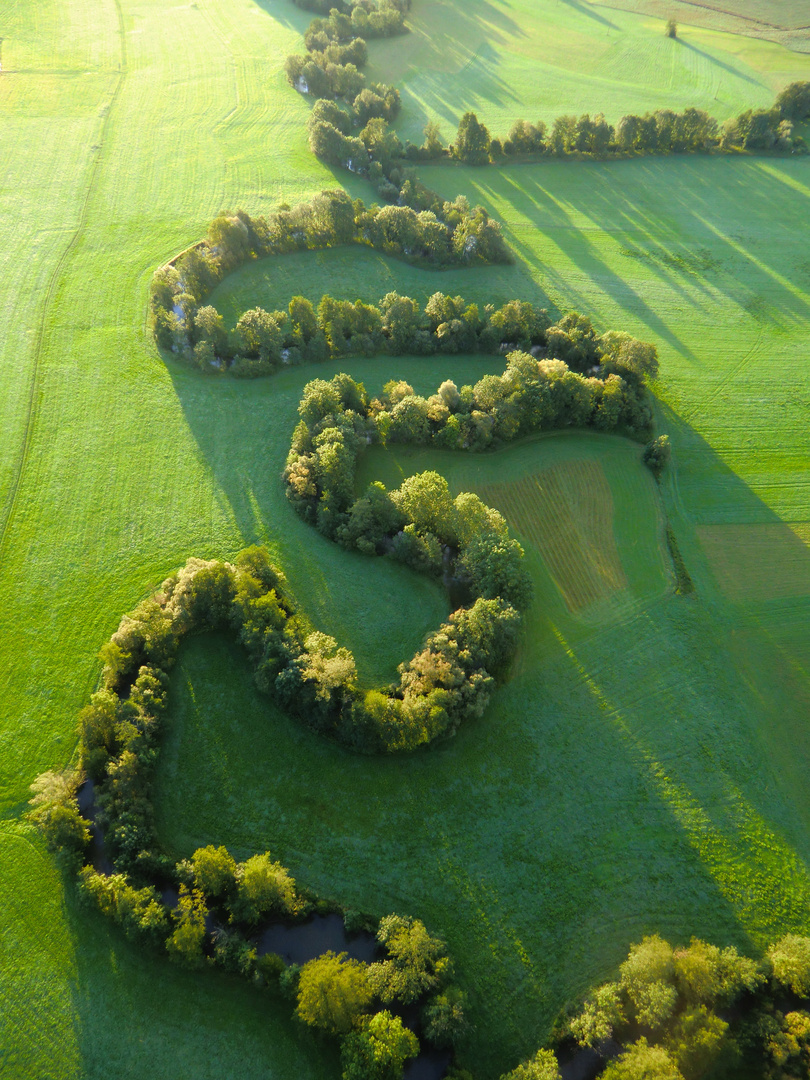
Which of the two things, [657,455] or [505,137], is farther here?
[505,137]

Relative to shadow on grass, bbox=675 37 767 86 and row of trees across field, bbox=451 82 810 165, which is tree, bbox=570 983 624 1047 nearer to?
row of trees across field, bbox=451 82 810 165

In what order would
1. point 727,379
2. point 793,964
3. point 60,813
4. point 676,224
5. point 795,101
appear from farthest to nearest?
1. point 795,101
2. point 676,224
3. point 727,379
4. point 60,813
5. point 793,964

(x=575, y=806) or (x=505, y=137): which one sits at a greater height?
(x=505, y=137)

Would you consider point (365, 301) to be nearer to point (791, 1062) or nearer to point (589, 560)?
point (589, 560)

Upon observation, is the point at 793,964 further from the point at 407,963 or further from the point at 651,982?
the point at 407,963

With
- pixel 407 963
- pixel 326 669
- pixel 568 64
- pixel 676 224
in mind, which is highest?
pixel 568 64

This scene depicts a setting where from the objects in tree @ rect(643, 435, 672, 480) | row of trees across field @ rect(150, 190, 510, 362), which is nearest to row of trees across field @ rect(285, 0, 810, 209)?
row of trees across field @ rect(150, 190, 510, 362)

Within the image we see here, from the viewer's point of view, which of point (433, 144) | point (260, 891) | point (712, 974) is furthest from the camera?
point (433, 144)

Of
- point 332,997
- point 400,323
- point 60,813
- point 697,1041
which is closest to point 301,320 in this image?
point 400,323
